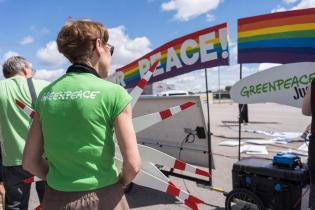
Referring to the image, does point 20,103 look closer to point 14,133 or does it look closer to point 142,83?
point 14,133

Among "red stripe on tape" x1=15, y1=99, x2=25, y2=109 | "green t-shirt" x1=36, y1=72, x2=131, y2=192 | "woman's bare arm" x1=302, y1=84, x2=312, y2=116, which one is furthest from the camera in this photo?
"red stripe on tape" x1=15, y1=99, x2=25, y2=109

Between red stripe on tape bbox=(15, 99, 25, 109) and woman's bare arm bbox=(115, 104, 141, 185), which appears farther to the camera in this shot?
red stripe on tape bbox=(15, 99, 25, 109)

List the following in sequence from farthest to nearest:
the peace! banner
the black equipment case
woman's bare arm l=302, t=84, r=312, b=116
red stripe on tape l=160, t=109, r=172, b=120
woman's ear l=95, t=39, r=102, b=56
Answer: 1. the peace! banner
2. the black equipment case
3. red stripe on tape l=160, t=109, r=172, b=120
4. woman's bare arm l=302, t=84, r=312, b=116
5. woman's ear l=95, t=39, r=102, b=56

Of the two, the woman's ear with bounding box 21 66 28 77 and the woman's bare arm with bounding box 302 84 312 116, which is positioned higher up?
the woman's ear with bounding box 21 66 28 77

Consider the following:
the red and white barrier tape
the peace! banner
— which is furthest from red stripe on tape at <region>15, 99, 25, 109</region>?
the peace! banner

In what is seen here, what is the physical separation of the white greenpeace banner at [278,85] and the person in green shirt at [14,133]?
260cm

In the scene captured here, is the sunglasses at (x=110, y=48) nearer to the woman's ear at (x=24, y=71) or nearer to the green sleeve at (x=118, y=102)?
the green sleeve at (x=118, y=102)

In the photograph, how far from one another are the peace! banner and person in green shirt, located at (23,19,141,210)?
350 cm

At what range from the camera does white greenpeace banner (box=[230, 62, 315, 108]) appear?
4043mm

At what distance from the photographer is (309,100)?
2.34 meters

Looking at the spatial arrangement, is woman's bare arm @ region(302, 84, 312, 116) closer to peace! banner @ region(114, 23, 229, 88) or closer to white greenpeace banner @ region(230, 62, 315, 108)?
white greenpeace banner @ region(230, 62, 315, 108)

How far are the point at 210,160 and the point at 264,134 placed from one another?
25.3 feet

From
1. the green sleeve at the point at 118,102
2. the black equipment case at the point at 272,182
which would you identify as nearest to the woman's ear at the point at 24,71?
the green sleeve at the point at 118,102

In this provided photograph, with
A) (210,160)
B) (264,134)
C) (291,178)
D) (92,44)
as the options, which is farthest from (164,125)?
(264,134)
